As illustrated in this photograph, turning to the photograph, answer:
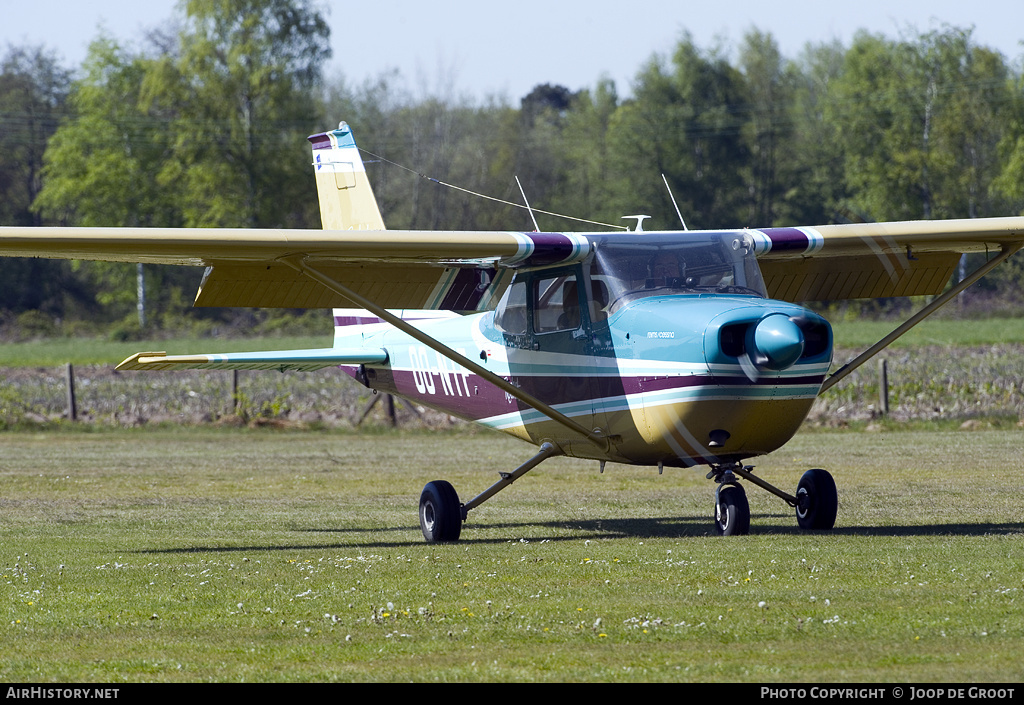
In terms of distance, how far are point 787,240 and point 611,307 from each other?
6.68 feet

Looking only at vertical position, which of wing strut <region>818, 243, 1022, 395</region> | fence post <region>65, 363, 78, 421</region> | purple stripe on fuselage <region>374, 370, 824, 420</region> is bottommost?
fence post <region>65, 363, 78, 421</region>

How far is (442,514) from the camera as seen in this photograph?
40.4ft

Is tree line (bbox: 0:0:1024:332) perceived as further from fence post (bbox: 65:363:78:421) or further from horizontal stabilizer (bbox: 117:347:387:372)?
horizontal stabilizer (bbox: 117:347:387:372)

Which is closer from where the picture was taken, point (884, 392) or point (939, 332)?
point (884, 392)

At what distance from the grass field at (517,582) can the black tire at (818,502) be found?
238 mm

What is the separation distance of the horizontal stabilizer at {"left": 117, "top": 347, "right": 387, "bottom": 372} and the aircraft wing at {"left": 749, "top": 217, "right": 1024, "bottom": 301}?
5038 mm

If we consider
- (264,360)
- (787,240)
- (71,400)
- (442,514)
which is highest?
(787,240)

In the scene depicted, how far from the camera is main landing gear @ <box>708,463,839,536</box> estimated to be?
11.4 m

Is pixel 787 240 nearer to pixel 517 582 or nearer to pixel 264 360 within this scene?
pixel 517 582

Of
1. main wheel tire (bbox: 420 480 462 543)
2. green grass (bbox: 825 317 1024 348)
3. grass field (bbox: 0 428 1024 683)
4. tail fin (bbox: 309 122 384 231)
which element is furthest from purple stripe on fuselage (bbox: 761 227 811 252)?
green grass (bbox: 825 317 1024 348)

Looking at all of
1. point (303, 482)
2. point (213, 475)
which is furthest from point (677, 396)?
point (213, 475)

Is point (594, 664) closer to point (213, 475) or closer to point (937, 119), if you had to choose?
point (213, 475)

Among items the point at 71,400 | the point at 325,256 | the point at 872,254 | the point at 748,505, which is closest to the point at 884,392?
the point at 872,254

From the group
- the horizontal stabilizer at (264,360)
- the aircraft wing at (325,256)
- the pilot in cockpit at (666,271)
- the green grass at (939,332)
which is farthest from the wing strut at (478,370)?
the green grass at (939,332)
